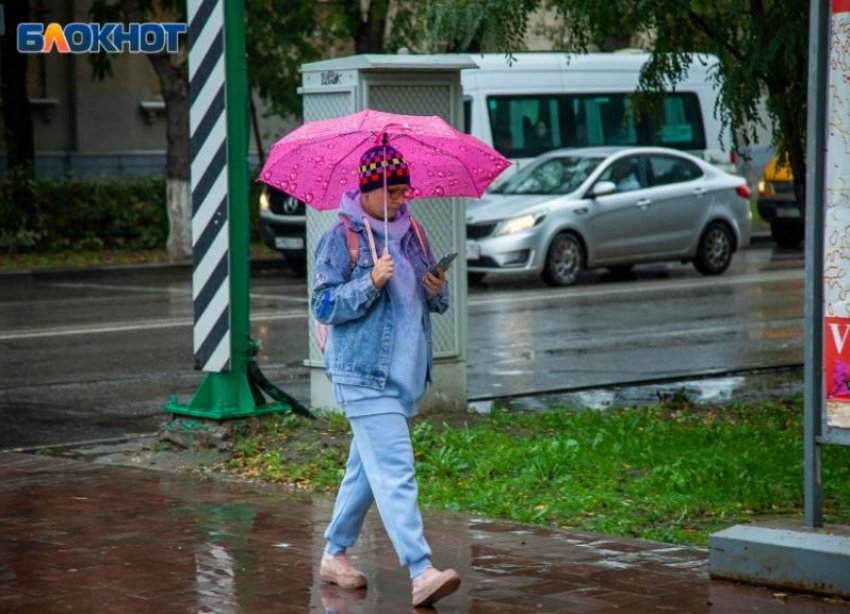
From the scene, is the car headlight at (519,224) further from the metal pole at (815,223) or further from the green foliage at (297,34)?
the metal pole at (815,223)

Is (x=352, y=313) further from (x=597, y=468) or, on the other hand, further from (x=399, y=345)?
(x=597, y=468)

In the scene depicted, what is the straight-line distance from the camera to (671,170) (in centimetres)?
2281

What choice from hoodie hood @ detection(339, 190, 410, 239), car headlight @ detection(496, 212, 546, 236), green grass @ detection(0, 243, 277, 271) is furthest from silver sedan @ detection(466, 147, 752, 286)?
hoodie hood @ detection(339, 190, 410, 239)

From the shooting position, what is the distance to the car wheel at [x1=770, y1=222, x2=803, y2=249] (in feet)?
94.4

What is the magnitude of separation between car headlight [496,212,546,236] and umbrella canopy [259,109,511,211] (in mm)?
14461

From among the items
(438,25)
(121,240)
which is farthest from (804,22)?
(121,240)

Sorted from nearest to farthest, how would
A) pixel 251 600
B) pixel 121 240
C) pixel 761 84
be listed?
pixel 251 600
pixel 761 84
pixel 121 240

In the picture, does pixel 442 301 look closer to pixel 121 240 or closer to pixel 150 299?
pixel 150 299

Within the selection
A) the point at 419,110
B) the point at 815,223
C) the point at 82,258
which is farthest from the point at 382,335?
the point at 82,258

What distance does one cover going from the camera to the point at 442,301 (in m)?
6.45

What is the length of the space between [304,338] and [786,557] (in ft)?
33.1

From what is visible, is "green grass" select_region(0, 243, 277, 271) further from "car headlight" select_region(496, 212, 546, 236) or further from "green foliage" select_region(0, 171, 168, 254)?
"car headlight" select_region(496, 212, 546, 236)

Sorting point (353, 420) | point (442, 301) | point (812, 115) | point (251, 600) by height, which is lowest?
point (251, 600)

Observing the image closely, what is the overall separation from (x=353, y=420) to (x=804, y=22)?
5.08 meters
